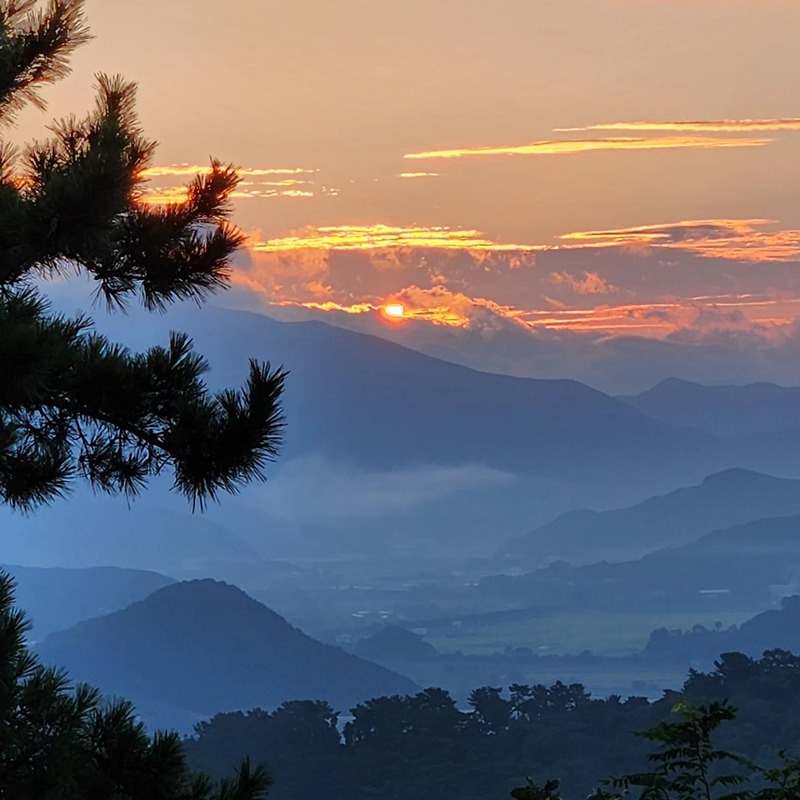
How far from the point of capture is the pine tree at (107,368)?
17.5ft

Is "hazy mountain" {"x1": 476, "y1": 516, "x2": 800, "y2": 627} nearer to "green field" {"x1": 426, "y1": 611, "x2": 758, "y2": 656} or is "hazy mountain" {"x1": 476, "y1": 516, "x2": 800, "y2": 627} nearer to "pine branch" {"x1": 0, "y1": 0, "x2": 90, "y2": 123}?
"green field" {"x1": 426, "y1": 611, "x2": 758, "y2": 656}

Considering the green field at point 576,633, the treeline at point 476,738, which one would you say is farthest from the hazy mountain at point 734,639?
the treeline at point 476,738

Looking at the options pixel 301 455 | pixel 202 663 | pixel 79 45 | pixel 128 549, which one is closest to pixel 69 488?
pixel 79 45

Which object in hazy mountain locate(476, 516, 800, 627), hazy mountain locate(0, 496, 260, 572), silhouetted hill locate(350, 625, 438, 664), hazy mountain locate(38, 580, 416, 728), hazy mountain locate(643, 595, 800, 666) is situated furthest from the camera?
hazy mountain locate(0, 496, 260, 572)

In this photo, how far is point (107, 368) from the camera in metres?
5.38

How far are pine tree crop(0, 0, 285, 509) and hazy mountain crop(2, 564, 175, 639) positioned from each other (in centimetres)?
10840

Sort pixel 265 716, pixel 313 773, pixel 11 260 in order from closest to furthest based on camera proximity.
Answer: pixel 11 260
pixel 313 773
pixel 265 716

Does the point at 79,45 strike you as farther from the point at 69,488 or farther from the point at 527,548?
the point at 527,548

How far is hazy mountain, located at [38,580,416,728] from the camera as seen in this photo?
80.8 meters

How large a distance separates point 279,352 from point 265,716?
139m

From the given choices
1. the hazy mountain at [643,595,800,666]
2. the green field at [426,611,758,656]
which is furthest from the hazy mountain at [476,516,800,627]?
the hazy mountain at [643,595,800,666]

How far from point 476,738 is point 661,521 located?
495 feet

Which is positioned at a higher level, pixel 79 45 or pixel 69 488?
pixel 79 45

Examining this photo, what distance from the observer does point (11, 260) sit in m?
5.64
